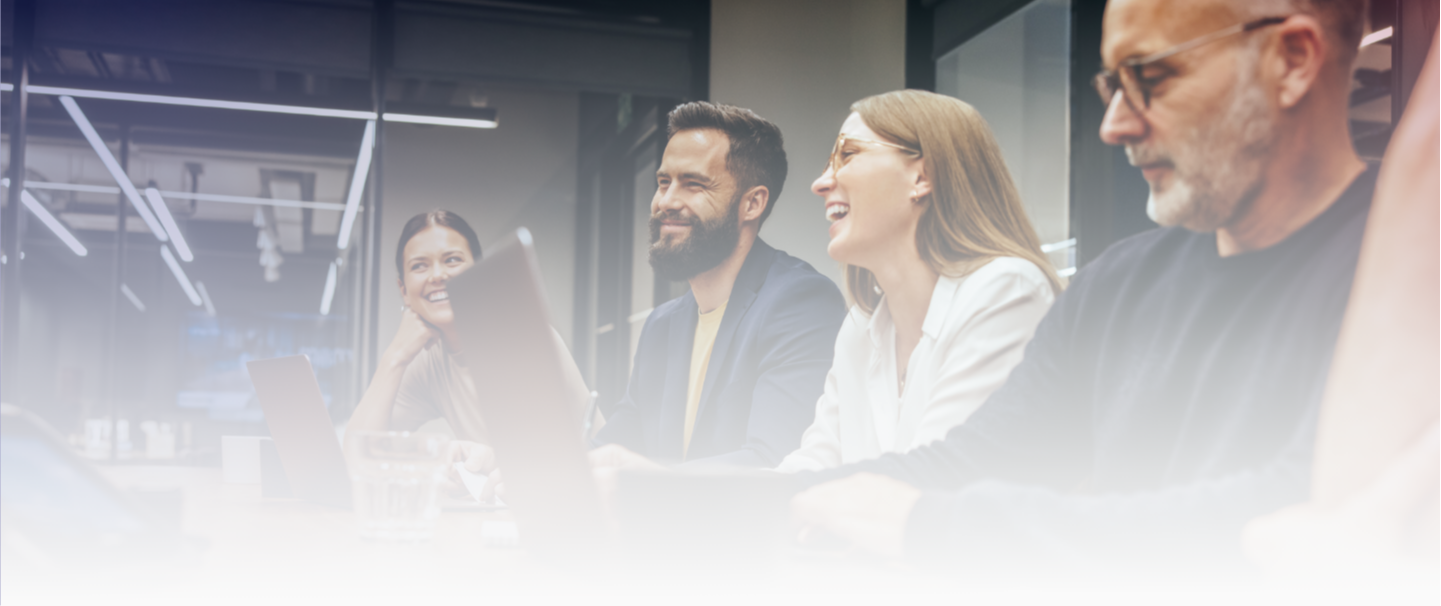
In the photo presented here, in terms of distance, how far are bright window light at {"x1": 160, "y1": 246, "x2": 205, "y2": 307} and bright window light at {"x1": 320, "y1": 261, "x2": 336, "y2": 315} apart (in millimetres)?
538

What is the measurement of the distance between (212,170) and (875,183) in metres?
3.33

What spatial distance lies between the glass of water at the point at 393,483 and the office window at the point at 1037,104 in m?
1.99

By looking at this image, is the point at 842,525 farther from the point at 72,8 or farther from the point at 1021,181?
the point at 72,8

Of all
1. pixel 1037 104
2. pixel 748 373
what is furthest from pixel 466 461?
pixel 1037 104

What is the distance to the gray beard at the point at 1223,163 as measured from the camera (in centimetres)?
137

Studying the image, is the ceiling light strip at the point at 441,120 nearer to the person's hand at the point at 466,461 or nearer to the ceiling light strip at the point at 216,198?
the ceiling light strip at the point at 216,198

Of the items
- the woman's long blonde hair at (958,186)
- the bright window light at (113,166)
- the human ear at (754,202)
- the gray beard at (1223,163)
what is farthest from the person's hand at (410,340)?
the gray beard at (1223,163)

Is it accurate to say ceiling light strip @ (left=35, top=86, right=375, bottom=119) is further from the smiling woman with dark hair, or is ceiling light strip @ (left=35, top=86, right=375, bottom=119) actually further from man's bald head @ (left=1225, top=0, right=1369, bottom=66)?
man's bald head @ (left=1225, top=0, right=1369, bottom=66)

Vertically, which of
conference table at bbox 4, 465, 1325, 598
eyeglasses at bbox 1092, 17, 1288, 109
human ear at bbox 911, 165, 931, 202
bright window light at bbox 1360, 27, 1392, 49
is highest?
bright window light at bbox 1360, 27, 1392, 49

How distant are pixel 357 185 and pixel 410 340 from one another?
1.55 meters

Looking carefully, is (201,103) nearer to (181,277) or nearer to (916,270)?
(181,277)

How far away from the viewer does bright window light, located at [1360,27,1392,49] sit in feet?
4.65

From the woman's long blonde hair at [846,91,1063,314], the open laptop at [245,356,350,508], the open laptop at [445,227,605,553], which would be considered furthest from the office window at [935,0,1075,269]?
the open laptop at [445,227,605,553]

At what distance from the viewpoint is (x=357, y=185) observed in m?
4.22
